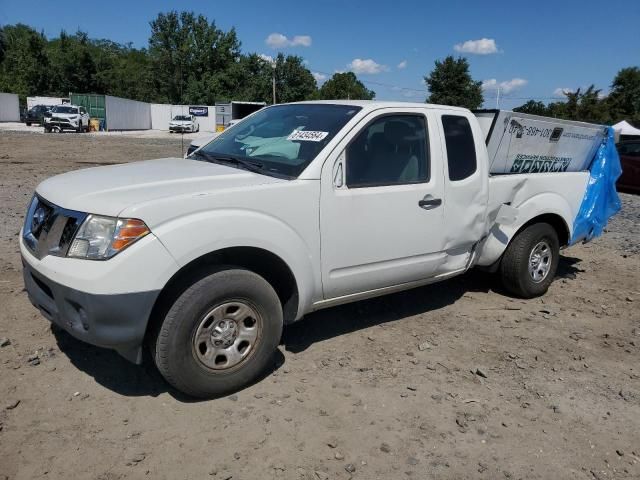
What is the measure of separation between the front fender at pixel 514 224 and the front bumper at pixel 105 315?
3111 mm

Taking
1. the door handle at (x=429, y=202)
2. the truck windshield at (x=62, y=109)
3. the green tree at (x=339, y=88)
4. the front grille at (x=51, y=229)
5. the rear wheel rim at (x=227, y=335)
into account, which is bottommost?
the rear wheel rim at (x=227, y=335)

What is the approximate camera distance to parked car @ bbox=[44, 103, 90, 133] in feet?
114

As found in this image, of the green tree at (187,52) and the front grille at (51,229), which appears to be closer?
the front grille at (51,229)

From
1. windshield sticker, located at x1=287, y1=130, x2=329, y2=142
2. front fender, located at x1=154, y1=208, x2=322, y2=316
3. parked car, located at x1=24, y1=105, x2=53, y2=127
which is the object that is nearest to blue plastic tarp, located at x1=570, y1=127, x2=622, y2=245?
windshield sticker, located at x1=287, y1=130, x2=329, y2=142

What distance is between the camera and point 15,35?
3172 inches

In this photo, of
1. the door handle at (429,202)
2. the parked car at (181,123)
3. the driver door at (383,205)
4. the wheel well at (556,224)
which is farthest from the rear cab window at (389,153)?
the parked car at (181,123)

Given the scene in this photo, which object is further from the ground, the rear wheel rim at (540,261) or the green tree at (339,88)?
the green tree at (339,88)

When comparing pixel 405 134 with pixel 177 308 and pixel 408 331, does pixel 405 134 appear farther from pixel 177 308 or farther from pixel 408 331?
pixel 177 308

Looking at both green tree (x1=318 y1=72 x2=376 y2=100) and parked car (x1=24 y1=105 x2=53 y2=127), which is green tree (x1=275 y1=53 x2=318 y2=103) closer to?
green tree (x1=318 y1=72 x2=376 y2=100)

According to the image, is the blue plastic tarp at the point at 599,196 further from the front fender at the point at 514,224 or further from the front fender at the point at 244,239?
the front fender at the point at 244,239

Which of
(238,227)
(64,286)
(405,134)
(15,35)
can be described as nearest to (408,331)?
(405,134)

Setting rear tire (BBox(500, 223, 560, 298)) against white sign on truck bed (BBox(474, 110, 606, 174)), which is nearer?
white sign on truck bed (BBox(474, 110, 606, 174))

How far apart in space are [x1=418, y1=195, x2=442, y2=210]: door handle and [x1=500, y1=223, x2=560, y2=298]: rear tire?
149 centimetres

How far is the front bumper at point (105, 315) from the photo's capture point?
2.69 m
